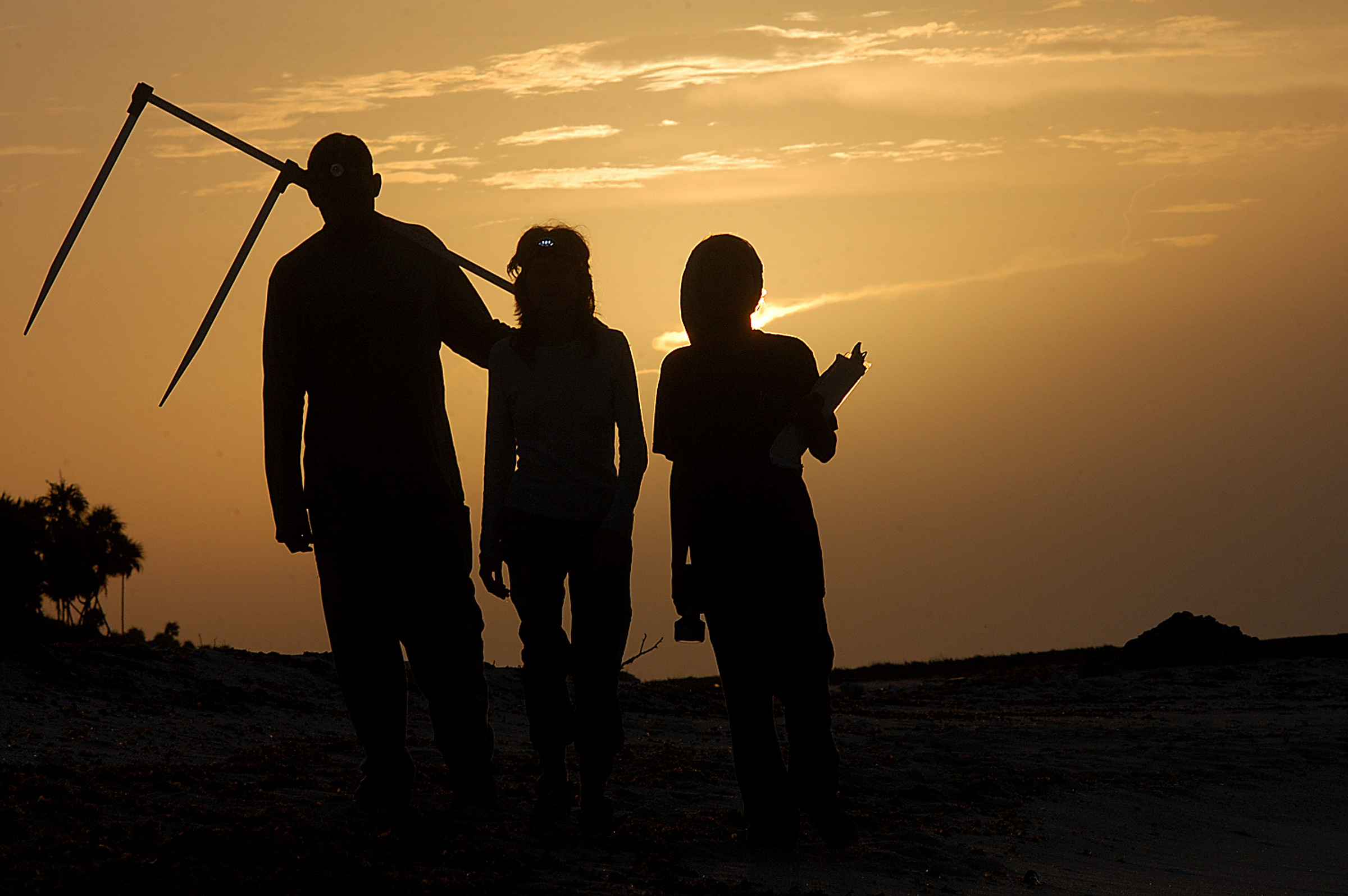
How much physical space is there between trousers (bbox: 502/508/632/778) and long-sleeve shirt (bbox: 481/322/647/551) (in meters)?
0.08

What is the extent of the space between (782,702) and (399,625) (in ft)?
4.62

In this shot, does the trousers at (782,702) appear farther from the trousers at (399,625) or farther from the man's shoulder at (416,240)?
the man's shoulder at (416,240)

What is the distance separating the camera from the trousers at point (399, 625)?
4.24m

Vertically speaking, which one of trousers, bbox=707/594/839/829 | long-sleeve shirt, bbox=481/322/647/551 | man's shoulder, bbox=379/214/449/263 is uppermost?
man's shoulder, bbox=379/214/449/263

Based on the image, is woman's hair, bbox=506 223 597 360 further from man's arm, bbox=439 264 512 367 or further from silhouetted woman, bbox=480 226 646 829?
man's arm, bbox=439 264 512 367

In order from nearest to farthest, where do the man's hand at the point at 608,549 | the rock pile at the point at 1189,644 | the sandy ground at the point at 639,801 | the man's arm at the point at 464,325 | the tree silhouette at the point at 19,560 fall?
1. the sandy ground at the point at 639,801
2. the man's hand at the point at 608,549
3. the man's arm at the point at 464,325
4. the rock pile at the point at 1189,644
5. the tree silhouette at the point at 19,560

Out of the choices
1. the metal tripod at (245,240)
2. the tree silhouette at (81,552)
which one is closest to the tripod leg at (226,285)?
the metal tripod at (245,240)

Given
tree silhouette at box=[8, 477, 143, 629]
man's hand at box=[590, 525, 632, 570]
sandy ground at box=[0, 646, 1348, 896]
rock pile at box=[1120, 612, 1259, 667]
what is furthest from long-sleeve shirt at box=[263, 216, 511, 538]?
tree silhouette at box=[8, 477, 143, 629]

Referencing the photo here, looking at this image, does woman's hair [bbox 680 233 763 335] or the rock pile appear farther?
the rock pile

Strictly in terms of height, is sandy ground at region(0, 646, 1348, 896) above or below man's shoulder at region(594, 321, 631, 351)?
below

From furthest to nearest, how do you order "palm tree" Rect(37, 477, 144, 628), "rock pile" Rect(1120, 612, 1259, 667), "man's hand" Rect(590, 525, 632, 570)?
"palm tree" Rect(37, 477, 144, 628), "rock pile" Rect(1120, 612, 1259, 667), "man's hand" Rect(590, 525, 632, 570)

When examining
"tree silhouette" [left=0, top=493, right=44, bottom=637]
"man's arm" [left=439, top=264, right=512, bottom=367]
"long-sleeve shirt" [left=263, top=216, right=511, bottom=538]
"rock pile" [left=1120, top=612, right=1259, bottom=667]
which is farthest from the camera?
"tree silhouette" [left=0, top=493, right=44, bottom=637]

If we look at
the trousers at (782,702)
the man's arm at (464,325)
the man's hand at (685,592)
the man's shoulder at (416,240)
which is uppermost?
the man's shoulder at (416,240)

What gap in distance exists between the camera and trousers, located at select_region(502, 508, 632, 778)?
414 cm
